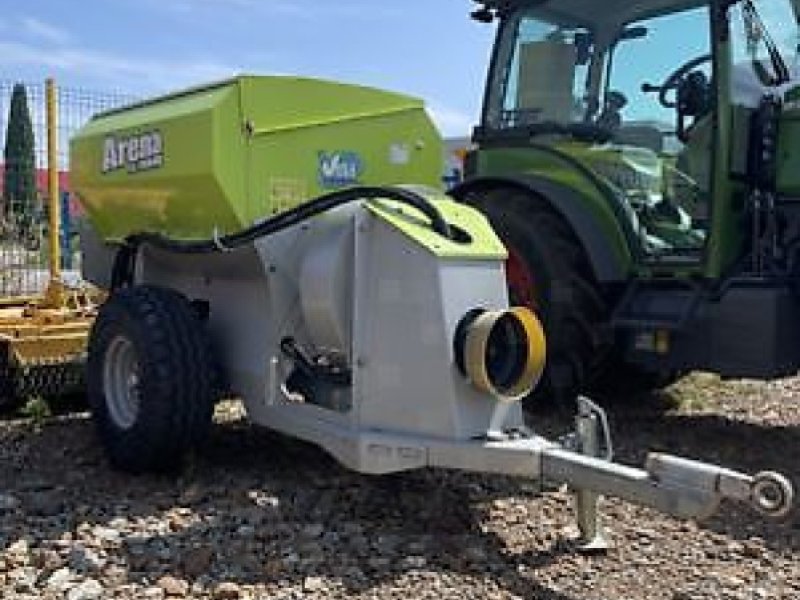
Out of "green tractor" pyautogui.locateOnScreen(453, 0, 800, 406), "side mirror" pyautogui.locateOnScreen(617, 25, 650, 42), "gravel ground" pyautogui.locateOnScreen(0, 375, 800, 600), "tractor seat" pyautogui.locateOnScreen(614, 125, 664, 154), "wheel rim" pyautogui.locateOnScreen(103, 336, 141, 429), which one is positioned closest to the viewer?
"gravel ground" pyautogui.locateOnScreen(0, 375, 800, 600)

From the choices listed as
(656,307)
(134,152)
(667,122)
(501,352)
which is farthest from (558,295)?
(134,152)

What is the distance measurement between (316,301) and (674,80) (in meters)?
2.50

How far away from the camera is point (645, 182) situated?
5.89m

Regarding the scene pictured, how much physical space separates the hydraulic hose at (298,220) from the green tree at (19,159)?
349 cm

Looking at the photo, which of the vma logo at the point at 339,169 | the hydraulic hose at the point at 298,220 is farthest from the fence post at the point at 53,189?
the vma logo at the point at 339,169

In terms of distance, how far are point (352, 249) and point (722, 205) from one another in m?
2.21

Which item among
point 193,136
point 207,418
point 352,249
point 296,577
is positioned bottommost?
point 296,577

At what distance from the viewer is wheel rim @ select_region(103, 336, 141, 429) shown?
15.9 ft

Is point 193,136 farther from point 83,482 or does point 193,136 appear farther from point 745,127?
point 745,127

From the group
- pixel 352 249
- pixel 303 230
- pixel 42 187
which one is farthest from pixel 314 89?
pixel 42 187

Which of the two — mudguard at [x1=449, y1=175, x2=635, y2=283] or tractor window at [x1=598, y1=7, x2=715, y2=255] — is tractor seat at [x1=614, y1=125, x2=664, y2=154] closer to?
tractor window at [x1=598, y1=7, x2=715, y2=255]

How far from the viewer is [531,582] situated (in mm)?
3582

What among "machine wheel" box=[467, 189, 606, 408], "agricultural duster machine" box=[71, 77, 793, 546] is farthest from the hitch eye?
"machine wheel" box=[467, 189, 606, 408]

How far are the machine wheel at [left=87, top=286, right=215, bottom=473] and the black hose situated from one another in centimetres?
26
